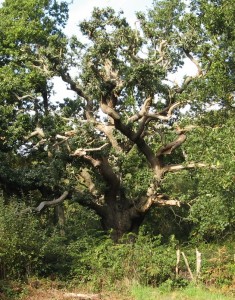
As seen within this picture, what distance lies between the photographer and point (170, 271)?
11.9 meters

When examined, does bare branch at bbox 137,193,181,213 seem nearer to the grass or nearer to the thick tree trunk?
the thick tree trunk

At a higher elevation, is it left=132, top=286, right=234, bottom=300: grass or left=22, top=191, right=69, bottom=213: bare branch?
left=22, top=191, right=69, bottom=213: bare branch

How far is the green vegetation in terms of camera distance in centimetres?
→ 1188

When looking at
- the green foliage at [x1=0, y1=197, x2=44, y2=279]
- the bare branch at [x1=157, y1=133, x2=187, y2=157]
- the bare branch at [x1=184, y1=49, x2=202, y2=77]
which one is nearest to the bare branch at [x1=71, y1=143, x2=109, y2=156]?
the bare branch at [x1=157, y1=133, x2=187, y2=157]

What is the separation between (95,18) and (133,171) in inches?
264

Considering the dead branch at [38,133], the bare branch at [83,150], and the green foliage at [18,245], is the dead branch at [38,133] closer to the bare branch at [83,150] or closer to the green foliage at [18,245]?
the bare branch at [83,150]

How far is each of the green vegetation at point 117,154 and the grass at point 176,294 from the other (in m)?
0.04

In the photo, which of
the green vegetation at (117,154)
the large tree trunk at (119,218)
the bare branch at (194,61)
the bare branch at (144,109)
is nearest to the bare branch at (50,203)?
the green vegetation at (117,154)

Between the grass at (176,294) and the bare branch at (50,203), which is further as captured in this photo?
the bare branch at (50,203)

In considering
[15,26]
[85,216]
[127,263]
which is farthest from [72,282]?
[15,26]

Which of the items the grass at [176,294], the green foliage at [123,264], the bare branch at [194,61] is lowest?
the grass at [176,294]

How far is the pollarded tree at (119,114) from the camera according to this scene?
15.8 metres

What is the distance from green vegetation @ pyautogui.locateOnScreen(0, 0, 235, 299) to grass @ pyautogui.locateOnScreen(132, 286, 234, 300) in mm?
42

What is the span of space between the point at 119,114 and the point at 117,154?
1503 mm
